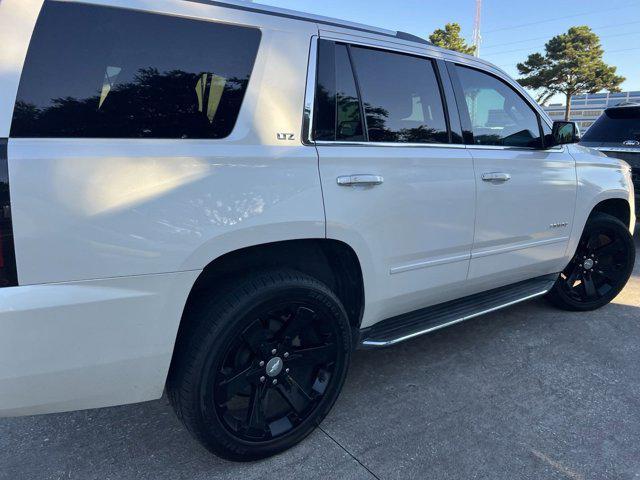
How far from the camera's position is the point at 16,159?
1.51m

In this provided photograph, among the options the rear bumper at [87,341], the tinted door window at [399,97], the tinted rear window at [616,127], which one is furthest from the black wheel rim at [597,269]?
the rear bumper at [87,341]

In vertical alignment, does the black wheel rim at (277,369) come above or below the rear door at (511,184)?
below

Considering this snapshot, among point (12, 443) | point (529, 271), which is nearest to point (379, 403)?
point (529, 271)

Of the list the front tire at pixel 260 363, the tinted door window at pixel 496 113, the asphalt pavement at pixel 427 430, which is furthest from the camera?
the tinted door window at pixel 496 113

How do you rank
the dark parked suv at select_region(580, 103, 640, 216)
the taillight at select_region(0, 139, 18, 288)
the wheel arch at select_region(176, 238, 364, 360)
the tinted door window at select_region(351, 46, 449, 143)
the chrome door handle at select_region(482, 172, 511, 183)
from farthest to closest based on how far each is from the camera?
the dark parked suv at select_region(580, 103, 640, 216), the chrome door handle at select_region(482, 172, 511, 183), the tinted door window at select_region(351, 46, 449, 143), the wheel arch at select_region(176, 238, 364, 360), the taillight at select_region(0, 139, 18, 288)

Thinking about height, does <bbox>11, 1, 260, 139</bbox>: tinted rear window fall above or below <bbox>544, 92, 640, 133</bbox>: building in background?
below

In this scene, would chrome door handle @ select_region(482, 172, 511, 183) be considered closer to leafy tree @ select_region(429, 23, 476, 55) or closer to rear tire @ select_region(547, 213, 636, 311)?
rear tire @ select_region(547, 213, 636, 311)

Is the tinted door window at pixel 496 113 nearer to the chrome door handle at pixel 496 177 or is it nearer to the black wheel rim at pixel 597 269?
the chrome door handle at pixel 496 177

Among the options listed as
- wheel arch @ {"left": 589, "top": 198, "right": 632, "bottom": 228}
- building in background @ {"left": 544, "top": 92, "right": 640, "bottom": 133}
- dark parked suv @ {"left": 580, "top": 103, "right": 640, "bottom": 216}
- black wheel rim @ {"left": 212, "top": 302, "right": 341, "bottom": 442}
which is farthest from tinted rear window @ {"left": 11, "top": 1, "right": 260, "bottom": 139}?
building in background @ {"left": 544, "top": 92, "right": 640, "bottom": 133}

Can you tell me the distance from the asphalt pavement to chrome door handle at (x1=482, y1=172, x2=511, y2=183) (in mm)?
1207

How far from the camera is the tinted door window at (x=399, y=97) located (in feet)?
8.07

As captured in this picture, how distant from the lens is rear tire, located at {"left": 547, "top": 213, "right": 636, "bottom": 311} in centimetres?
389

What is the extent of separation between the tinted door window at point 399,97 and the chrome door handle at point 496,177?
0.32 meters

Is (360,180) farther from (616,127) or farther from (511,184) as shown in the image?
(616,127)
